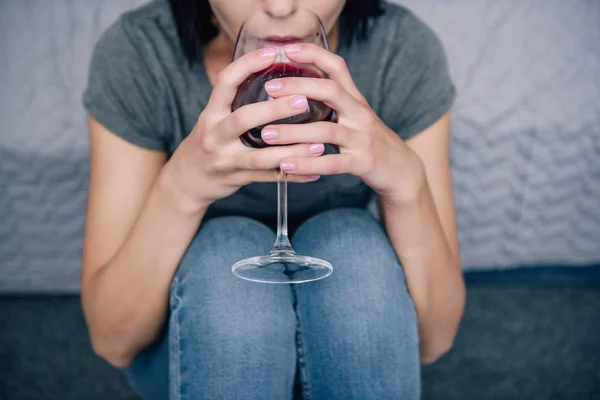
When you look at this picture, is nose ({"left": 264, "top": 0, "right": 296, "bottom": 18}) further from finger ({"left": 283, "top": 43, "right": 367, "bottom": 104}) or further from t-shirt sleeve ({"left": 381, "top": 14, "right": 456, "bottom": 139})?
t-shirt sleeve ({"left": 381, "top": 14, "right": 456, "bottom": 139})

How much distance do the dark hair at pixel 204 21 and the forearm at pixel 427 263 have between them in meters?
0.27

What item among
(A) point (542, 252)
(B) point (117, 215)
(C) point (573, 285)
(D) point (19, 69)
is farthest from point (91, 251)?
(C) point (573, 285)

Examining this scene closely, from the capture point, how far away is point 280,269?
0.63 meters

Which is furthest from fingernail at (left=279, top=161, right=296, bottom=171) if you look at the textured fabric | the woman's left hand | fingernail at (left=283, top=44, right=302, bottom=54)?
the textured fabric

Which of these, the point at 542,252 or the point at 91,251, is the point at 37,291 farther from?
the point at 542,252

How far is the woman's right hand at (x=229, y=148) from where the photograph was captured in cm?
51

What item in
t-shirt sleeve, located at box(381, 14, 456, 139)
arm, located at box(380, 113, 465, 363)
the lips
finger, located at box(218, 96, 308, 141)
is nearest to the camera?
finger, located at box(218, 96, 308, 141)

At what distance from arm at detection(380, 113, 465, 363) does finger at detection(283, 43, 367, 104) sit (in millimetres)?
178

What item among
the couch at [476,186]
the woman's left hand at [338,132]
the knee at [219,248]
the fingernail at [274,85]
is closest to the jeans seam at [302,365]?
the knee at [219,248]

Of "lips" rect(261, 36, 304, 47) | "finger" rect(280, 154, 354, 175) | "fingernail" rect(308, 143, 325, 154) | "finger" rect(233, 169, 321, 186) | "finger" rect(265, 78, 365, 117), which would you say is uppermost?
"lips" rect(261, 36, 304, 47)

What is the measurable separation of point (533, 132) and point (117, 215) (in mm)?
839

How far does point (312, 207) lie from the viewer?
2.91 feet

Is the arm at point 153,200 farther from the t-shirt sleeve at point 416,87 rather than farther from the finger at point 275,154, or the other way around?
the t-shirt sleeve at point 416,87

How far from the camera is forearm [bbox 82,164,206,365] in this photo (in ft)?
2.17
